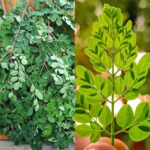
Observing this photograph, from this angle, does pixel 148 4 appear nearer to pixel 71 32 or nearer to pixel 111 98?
pixel 111 98

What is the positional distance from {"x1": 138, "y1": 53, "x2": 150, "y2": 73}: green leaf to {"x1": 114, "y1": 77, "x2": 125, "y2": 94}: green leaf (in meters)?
0.04

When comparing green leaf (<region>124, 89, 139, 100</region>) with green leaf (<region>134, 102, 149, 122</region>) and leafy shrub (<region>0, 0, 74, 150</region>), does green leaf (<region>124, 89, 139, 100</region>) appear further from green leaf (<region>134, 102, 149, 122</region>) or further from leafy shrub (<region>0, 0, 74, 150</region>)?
leafy shrub (<region>0, 0, 74, 150</region>)

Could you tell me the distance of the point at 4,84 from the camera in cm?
160

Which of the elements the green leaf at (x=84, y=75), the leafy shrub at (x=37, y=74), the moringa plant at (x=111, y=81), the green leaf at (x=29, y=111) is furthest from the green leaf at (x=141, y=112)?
the green leaf at (x=29, y=111)

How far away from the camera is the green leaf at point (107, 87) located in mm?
448

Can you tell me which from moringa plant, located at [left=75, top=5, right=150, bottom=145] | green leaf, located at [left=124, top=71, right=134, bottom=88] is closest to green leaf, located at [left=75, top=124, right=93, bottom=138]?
moringa plant, located at [left=75, top=5, right=150, bottom=145]

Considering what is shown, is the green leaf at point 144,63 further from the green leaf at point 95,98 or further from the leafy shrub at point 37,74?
the leafy shrub at point 37,74

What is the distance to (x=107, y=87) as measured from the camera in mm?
450

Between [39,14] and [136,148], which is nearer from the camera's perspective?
[136,148]

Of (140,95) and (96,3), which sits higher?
(96,3)

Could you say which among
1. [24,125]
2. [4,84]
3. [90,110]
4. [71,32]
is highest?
[71,32]

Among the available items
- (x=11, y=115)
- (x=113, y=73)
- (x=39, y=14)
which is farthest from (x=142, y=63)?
(x=11, y=115)

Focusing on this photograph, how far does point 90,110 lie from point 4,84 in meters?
1.24

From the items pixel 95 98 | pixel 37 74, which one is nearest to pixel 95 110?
pixel 95 98
